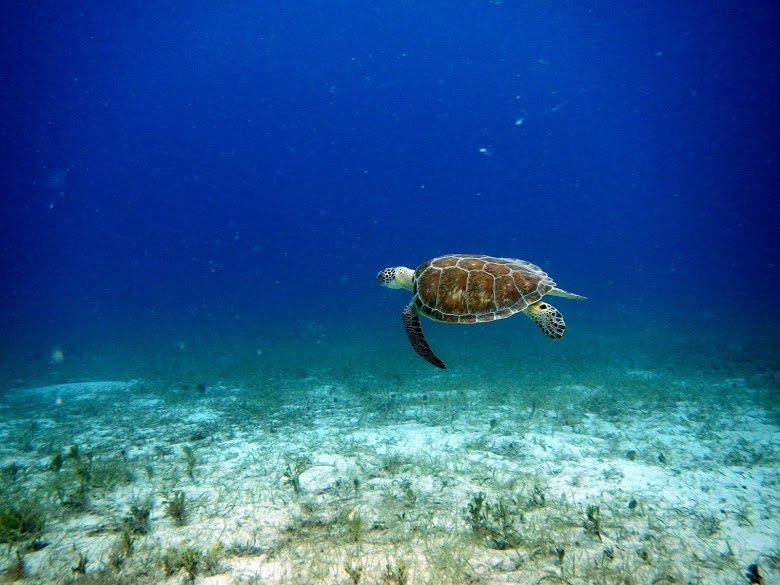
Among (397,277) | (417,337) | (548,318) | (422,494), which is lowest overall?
(422,494)

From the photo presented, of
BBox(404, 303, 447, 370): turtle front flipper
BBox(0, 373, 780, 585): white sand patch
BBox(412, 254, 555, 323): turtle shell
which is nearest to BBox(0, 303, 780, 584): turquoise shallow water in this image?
BBox(0, 373, 780, 585): white sand patch

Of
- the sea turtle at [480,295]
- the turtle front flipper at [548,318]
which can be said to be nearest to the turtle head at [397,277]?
the sea turtle at [480,295]

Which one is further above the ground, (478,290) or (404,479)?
(478,290)

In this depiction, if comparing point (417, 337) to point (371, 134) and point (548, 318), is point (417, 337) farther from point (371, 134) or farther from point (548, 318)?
point (371, 134)

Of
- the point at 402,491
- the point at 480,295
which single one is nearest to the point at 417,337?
the point at 480,295

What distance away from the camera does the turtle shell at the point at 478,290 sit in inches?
223

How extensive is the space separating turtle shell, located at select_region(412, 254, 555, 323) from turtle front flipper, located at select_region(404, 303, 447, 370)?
19cm

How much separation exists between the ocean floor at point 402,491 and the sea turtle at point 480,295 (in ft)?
6.86

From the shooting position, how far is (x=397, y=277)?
7781 millimetres

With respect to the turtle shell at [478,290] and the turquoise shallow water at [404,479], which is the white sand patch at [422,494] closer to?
the turquoise shallow water at [404,479]

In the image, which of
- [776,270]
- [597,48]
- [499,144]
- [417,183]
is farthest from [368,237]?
[776,270]

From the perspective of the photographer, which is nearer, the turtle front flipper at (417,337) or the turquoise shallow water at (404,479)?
the turquoise shallow water at (404,479)

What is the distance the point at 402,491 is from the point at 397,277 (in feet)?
14.2

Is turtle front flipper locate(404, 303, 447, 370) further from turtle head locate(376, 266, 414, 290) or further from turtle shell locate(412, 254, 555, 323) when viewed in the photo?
turtle head locate(376, 266, 414, 290)
